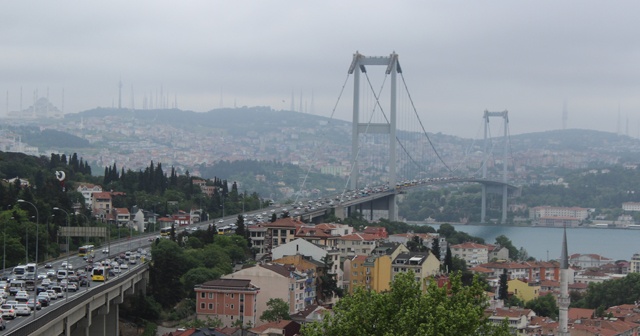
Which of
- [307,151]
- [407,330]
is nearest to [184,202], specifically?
[407,330]

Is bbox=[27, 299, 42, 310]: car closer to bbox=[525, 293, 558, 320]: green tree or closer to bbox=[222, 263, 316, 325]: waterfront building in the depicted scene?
bbox=[222, 263, 316, 325]: waterfront building

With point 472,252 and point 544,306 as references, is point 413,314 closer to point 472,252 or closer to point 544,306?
point 544,306

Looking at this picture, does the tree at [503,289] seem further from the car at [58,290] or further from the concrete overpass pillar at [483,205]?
the concrete overpass pillar at [483,205]

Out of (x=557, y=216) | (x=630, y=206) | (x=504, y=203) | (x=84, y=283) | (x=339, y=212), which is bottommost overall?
(x=557, y=216)

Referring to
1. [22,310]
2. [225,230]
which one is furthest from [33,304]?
[225,230]

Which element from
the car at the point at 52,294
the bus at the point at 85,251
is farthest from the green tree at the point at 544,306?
the car at the point at 52,294

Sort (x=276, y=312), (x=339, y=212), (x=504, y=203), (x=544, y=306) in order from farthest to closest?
(x=504, y=203)
(x=339, y=212)
(x=544, y=306)
(x=276, y=312)

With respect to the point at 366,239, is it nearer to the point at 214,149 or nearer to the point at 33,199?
the point at 33,199
